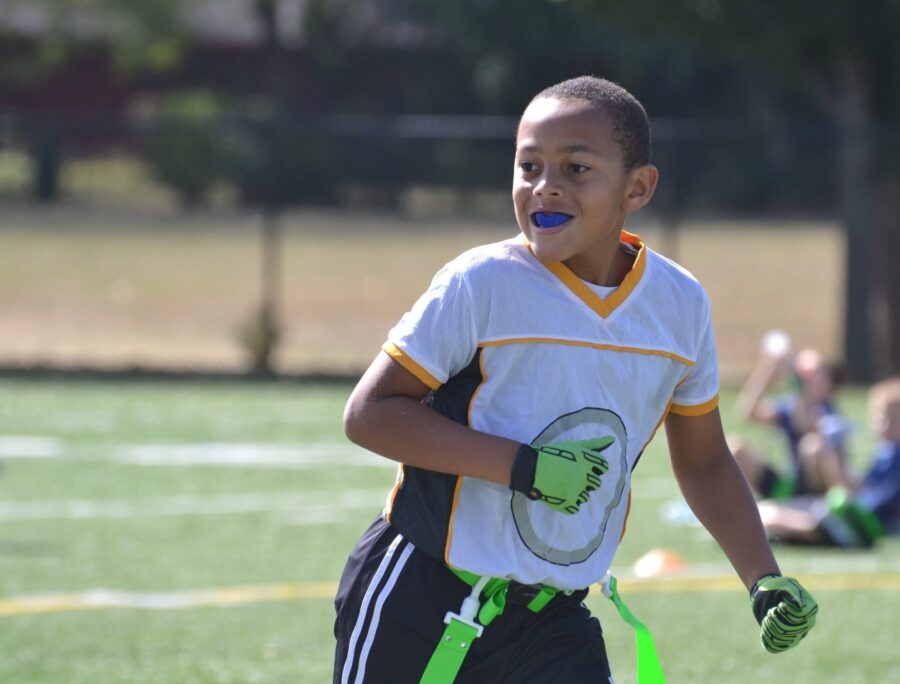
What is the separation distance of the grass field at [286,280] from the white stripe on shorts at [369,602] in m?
15.8

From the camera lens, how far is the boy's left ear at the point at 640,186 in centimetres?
356

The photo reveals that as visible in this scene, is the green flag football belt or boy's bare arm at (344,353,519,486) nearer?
boy's bare arm at (344,353,519,486)

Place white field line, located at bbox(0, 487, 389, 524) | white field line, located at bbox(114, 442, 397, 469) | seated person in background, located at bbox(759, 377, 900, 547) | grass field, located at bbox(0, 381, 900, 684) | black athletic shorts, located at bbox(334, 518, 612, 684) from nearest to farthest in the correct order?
1. black athletic shorts, located at bbox(334, 518, 612, 684)
2. grass field, located at bbox(0, 381, 900, 684)
3. seated person in background, located at bbox(759, 377, 900, 547)
4. white field line, located at bbox(0, 487, 389, 524)
5. white field line, located at bbox(114, 442, 397, 469)

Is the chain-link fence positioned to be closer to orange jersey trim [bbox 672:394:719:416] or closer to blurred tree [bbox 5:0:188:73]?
orange jersey trim [bbox 672:394:719:416]

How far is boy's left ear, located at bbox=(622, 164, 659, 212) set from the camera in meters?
3.56

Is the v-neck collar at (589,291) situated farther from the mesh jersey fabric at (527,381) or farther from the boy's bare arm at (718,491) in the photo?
the boy's bare arm at (718,491)

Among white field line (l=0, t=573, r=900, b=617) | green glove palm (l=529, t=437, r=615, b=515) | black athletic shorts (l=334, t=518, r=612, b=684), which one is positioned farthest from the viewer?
white field line (l=0, t=573, r=900, b=617)

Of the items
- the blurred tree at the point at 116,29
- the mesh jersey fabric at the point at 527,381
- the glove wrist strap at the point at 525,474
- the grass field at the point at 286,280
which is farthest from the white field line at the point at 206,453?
the blurred tree at the point at 116,29

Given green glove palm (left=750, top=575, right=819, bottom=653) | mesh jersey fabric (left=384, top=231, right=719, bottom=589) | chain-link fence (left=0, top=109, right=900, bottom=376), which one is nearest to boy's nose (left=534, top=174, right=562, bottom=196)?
mesh jersey fabric (left=384, top=231, right=719, bottom=589)

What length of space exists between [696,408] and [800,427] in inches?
279

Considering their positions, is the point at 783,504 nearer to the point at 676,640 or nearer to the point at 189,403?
the point at 676,640

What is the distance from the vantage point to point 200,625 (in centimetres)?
737

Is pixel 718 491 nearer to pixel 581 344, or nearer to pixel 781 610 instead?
pixel 781 610

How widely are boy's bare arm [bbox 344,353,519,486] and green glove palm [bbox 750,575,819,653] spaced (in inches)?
28.1
